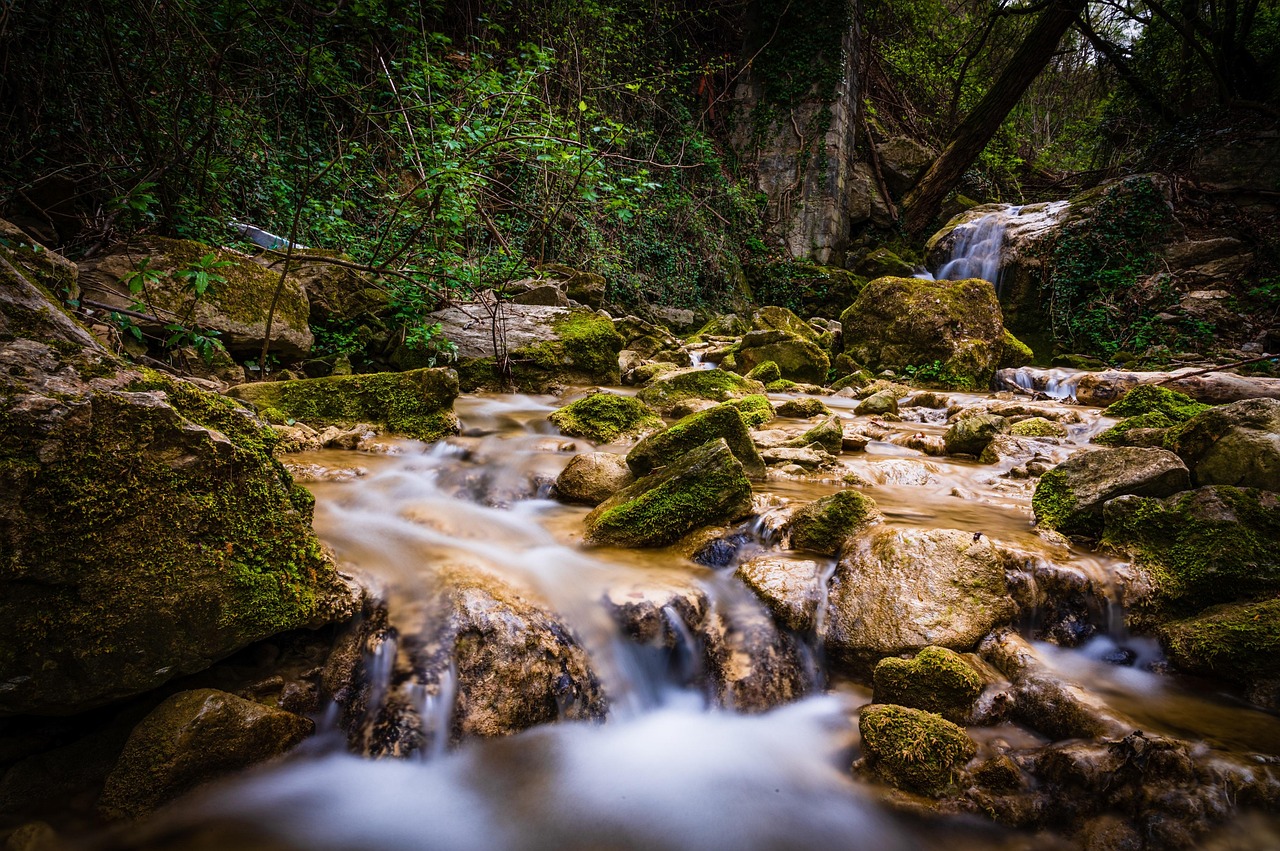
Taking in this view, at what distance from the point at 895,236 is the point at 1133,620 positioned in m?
15.2

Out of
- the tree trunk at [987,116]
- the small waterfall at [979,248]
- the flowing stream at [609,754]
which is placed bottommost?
the flowing stream at [609,754]

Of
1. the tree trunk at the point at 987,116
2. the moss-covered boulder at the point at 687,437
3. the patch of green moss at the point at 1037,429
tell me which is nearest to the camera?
the moss-covered boulder at the point at 687,437

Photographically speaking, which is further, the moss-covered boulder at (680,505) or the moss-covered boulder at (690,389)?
the moss-covered boulder at (690,389)

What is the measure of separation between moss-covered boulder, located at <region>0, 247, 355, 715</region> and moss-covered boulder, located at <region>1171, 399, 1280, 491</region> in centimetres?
479

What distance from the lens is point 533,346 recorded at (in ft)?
23.2

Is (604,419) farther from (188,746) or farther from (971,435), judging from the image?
(188,746)

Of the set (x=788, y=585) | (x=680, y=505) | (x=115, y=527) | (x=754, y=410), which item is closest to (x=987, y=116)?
(x=754, y=410)

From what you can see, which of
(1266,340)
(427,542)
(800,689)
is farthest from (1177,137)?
(427,542)

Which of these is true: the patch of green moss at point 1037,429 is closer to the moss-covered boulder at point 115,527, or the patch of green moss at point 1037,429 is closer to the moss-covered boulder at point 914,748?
the moss-covered boulder at point 914,748

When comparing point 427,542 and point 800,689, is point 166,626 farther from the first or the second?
point 800,689

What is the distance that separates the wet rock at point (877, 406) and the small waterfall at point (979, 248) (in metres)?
7.00

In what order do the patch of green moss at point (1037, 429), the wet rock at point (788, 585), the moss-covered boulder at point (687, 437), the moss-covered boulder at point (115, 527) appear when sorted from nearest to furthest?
the moss-covered boulder at point (115, 527), the wet rock at point (788, 585), the moss-covered boulder at point (687, 437), the patch of green moss at point (1037, 429)

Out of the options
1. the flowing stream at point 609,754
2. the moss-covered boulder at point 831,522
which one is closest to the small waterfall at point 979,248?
A: the flowing stream at point 609,754

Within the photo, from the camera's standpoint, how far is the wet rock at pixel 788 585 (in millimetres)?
2707
